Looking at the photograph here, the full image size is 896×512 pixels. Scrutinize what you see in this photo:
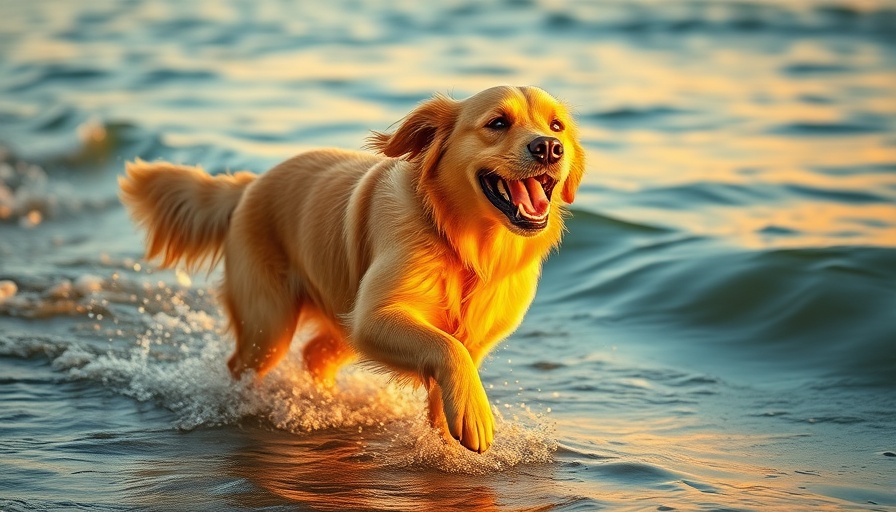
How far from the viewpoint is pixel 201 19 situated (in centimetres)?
2177

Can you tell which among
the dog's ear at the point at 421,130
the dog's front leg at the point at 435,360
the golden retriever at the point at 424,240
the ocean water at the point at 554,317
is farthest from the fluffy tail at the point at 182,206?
the dog's front leg at the point at 435,360

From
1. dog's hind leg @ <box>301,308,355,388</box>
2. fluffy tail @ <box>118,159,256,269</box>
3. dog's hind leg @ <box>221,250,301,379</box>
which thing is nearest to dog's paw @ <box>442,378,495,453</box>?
dog's hind leg @ <box>221,250,301,379</box>

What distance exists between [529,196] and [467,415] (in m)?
0.91

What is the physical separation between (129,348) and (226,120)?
7083 mm

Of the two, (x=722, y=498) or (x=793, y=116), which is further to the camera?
(x=793, y=116)

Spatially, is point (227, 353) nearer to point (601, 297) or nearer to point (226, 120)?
point (601, 297)

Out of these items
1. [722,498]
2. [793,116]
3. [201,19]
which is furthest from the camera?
[201,19]

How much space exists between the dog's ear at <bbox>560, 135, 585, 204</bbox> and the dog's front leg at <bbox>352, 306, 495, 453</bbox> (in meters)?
0.89

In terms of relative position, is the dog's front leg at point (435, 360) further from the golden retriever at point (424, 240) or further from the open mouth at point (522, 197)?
the open mouth at point (522, 197)

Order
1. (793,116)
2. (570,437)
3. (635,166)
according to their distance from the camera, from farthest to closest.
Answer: (793,116), (635,166), (570,437)

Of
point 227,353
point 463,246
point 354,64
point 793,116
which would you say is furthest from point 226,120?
point 463,246

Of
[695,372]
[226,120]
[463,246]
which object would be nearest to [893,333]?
[695,372]

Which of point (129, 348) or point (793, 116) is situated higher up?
point (793, 116)

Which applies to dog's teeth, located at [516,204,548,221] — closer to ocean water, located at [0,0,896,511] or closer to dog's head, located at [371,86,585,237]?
dog's head, located at [371,86,585,237]
